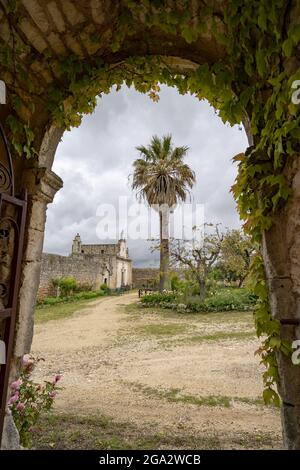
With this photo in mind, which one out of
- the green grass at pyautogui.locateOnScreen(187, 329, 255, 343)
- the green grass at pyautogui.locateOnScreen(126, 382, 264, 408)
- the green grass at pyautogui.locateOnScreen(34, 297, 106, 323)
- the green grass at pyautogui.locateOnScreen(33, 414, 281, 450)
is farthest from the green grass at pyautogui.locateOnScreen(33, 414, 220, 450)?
the green grass at pyautogui.locateOnScreen(34, 297, 106, 323)

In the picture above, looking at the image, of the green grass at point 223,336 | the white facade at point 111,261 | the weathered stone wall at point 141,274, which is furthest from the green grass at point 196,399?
the weathered stone wall at point 141,274

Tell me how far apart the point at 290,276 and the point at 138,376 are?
3.96 metres

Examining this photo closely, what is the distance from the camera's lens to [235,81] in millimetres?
2051

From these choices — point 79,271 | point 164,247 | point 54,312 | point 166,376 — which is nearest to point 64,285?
point 79,271

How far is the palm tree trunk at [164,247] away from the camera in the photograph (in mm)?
14320

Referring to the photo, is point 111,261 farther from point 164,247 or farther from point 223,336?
point 223,336

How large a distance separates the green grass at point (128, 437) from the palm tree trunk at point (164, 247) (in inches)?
436

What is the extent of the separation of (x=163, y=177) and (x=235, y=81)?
13.6 m

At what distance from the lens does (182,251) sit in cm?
1394

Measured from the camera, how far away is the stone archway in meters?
1.70

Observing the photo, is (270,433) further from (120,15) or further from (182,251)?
(182,251)

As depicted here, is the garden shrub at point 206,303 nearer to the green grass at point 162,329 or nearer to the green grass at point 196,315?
the green grass at point 196,315

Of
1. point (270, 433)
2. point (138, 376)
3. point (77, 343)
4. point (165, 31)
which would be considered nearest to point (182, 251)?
point (77, 343)
